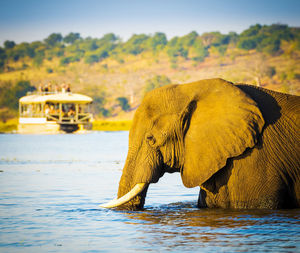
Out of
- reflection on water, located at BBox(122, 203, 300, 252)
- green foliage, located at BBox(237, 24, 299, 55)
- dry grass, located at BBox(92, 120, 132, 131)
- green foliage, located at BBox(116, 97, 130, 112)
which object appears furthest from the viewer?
green foliage, located at BBox(237, 24, 299, 55)

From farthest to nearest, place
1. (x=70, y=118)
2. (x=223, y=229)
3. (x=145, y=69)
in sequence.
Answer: (x=145, y=69) → (x=70, y=118) → (x=223, y=229)

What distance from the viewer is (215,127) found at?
7617mm

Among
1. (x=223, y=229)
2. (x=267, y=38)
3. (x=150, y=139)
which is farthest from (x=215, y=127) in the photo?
(x=267, y=38)

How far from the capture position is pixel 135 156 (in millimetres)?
7977

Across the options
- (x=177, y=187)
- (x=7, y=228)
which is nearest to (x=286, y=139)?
(x=7, y=228)

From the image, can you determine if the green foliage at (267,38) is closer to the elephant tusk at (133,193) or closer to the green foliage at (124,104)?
the green foliage at (124,104)

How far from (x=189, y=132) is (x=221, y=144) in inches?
18.1

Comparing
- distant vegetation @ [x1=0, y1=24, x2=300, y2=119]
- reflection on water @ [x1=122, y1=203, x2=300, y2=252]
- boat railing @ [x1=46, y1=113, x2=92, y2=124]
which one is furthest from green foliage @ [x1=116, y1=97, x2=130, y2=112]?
reflection on water @ [x1=122, y1=203, x2=300, y2=252]

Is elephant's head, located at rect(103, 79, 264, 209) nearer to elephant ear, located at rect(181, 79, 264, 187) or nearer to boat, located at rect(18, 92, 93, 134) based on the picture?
elephant ear, located at rect(181, 79, 264, 187)

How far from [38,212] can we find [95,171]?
26.7 feet

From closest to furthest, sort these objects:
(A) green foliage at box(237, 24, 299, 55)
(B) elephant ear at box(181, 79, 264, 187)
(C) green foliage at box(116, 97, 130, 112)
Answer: (B) elephant ear at box(181, 79, 264, 187), (C) green foliage at box(116, 97, 130, 112), (A) green foliage at box(237, 24, 299, 55)

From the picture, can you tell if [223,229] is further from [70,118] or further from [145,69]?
[145,69]

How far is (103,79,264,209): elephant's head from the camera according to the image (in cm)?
752

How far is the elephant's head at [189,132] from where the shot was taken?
7516 mm
